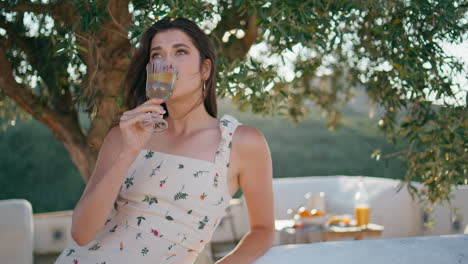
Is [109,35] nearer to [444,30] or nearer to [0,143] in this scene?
[444,30]

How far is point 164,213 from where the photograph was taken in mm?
2049

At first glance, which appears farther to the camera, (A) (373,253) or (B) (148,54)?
(B) (148,54)

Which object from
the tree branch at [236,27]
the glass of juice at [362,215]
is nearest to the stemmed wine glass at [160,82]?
the tree branch at [236,27]

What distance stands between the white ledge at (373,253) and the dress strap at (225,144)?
19.0 inches

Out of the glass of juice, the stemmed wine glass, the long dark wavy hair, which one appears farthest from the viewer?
the glass of juice

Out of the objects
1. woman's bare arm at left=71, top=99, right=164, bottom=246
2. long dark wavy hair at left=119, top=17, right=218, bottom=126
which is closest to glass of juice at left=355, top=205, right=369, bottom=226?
long dark wavy hair at left=119, top=17, right=218, bottom=126

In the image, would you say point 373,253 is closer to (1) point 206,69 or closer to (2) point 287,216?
(1) point 206,69

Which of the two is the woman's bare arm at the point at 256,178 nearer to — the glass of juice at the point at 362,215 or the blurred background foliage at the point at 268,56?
the blurred background foliage at the point at 268,56

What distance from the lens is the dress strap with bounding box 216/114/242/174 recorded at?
2.15 metres

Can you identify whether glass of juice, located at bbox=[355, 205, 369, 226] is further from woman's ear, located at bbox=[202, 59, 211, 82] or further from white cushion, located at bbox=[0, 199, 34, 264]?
woman's ear, located at bbox=[202, 59, 211, 82]

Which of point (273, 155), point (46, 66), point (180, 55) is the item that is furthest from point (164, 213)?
point (273, 155)

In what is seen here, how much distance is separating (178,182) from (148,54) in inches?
24.7

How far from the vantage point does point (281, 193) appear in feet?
28.6

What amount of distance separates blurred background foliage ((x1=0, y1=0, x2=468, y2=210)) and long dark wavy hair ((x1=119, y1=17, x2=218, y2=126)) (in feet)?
0.27
